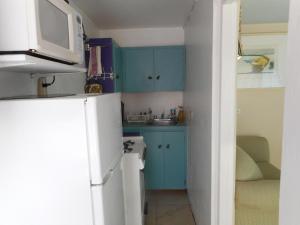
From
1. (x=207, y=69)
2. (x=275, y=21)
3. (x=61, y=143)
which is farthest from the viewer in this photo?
(x=275, y=21)

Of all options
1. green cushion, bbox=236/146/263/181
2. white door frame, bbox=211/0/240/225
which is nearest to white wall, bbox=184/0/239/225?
white door frame, bbox=211/0/240/225

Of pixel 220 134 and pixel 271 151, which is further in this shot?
pixel 271 151

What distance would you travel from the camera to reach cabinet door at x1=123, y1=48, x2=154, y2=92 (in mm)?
3439

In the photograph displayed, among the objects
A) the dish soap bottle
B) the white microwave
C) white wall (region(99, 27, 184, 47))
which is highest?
white wall (region(99, 27, 184, 47))

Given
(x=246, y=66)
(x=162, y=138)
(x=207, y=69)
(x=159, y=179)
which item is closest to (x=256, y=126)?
(x=246, y=66)

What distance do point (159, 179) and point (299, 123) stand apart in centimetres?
288

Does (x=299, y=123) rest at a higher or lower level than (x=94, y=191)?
higher

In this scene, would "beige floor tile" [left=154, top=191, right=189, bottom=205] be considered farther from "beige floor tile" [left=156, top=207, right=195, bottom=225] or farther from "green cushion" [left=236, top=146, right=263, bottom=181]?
"green cushion" [left=236, top=146, right=263, bottom=181]

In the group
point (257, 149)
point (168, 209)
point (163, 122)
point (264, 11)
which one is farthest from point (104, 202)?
point (264, 11)

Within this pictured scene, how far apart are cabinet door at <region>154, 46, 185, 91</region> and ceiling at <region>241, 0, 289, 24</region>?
962 mm

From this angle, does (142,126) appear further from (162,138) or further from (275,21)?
(275,21)

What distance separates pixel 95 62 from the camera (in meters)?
2.67

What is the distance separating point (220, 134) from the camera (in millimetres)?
1743

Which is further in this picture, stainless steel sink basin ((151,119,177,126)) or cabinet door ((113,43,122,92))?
stainless steel sink basin ((151,119,177,126))
